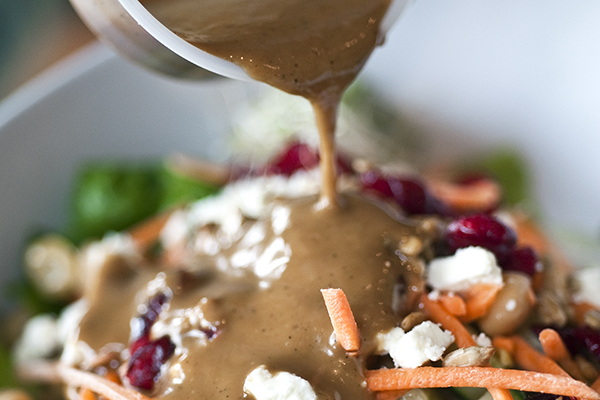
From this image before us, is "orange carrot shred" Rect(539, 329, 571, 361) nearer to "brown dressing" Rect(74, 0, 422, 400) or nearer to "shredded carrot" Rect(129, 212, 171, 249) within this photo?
"brown dressing" Rect(74, 0, 422, 400)

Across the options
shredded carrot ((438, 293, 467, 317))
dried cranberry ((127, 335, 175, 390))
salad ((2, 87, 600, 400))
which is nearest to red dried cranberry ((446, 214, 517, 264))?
salad ((2, 87, 600, 400))

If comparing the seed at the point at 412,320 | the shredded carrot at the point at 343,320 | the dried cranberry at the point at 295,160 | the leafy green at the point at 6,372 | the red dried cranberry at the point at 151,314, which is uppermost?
the shredded carrot at the point at 343,320

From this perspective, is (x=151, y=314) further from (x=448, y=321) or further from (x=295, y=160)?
(x=295, y=160)

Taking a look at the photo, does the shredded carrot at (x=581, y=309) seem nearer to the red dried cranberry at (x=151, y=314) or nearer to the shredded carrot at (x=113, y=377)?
the red dried cranberry at (x=151, y=314)

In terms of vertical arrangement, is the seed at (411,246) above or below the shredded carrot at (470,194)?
above

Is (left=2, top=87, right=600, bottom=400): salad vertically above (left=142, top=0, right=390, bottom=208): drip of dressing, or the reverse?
(left=142, top=0, right=390, bottom=208): drip of dressing

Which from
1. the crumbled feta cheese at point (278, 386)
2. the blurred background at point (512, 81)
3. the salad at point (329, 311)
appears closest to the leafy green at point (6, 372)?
the salad at point (329, 311)

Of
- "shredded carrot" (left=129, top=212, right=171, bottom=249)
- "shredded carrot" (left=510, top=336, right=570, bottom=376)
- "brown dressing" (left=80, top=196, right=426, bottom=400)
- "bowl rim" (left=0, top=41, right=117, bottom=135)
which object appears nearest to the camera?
"brown dressing" (left=80, top=196, right=426, bottom=400)
